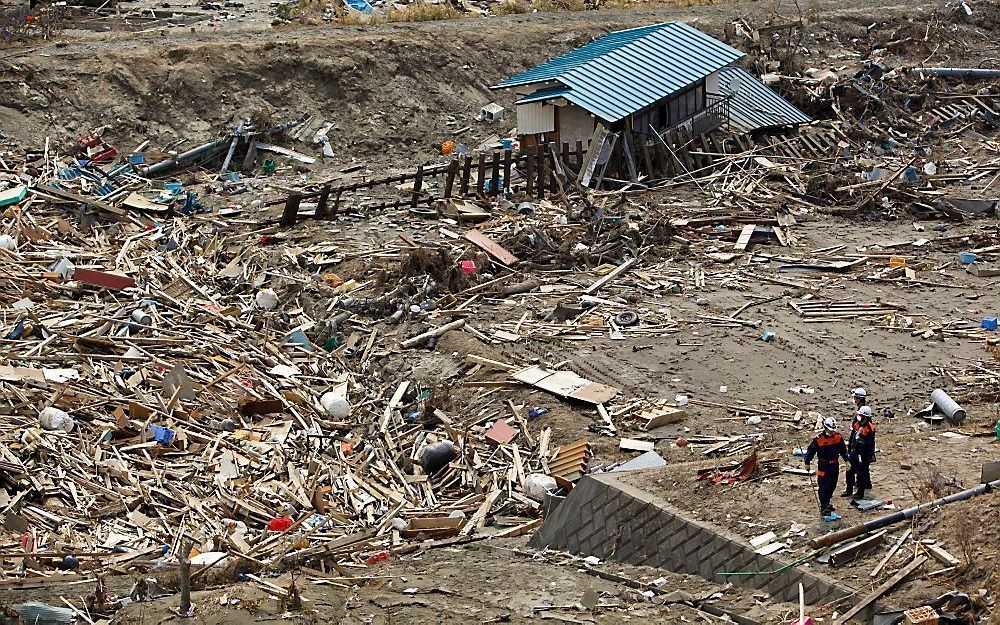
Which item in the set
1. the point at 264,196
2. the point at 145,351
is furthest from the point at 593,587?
the point at 264,196

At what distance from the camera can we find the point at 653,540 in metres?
13.1

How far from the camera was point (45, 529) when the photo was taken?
587 inches

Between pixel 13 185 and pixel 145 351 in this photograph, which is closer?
pixel 145 351

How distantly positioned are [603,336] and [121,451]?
656cm

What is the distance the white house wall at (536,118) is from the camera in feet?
90.9

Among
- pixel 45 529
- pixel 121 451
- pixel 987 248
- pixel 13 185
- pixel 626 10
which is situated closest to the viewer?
pixel 45 529

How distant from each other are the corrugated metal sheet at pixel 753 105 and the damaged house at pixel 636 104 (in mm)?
29

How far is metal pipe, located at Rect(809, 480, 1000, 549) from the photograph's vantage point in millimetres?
11859

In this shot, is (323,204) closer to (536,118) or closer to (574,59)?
(536,118)

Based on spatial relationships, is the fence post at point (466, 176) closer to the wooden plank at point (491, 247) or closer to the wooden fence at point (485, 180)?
the wooden fence at point (485, 180)

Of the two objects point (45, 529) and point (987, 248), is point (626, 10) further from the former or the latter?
point (45, 529)

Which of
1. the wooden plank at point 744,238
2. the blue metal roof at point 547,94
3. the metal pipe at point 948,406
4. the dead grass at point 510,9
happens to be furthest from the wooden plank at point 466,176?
the dead grass at point 510,9

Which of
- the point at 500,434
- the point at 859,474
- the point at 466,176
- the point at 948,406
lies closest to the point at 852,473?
the point at 859,474

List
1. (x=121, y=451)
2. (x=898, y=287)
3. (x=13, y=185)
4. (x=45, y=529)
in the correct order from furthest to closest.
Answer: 1. (x=13, y=185)
2. (x=898, y=287)
3. (x=121, y=451)
4. (x=45, y=529)
